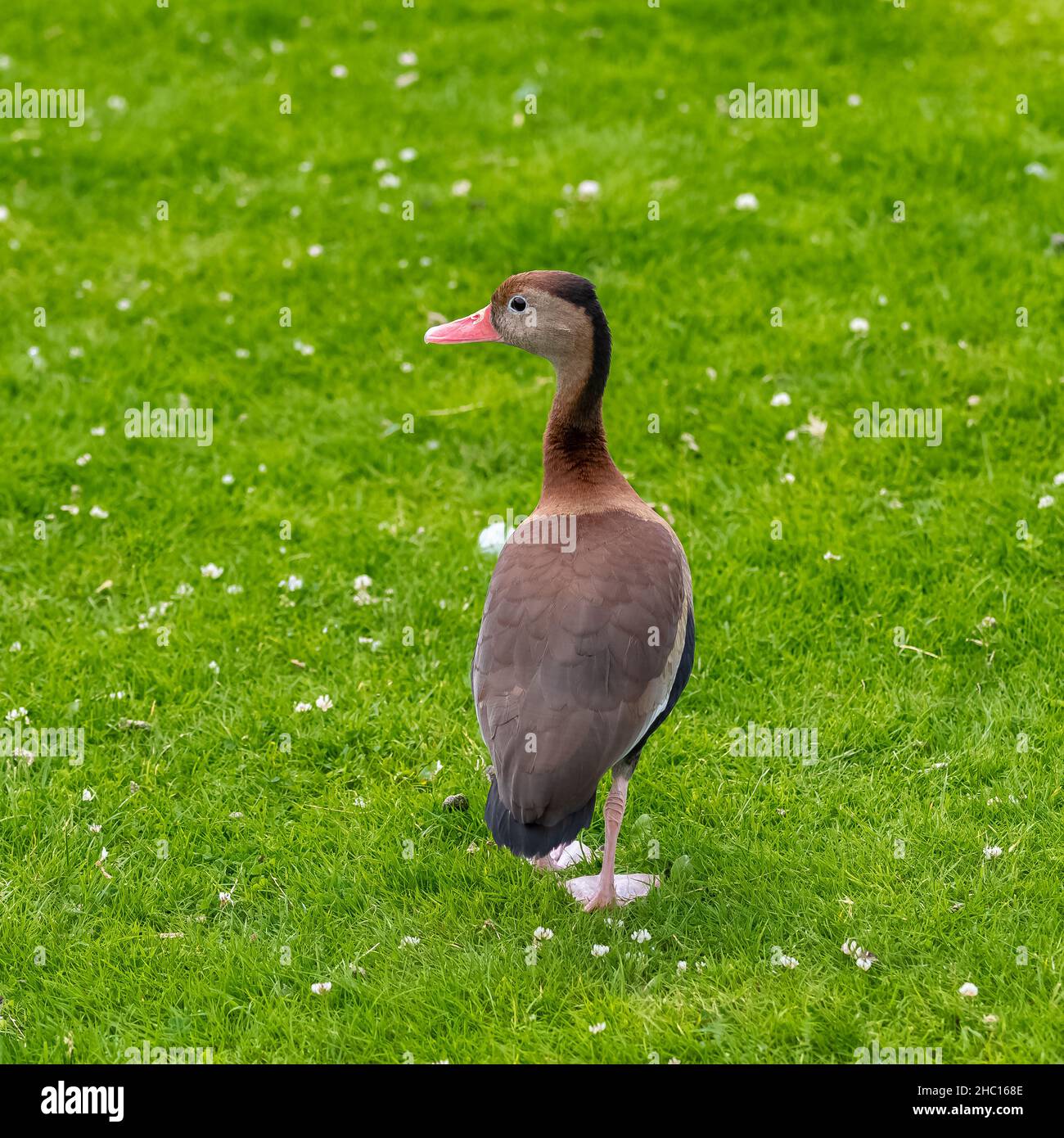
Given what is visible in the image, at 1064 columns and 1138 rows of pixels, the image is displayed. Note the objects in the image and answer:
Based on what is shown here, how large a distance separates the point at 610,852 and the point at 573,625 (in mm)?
972

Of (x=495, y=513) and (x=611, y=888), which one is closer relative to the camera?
(x=611, y=888)

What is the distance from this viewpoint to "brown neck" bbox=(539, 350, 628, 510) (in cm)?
535

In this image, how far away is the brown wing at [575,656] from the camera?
4383mm

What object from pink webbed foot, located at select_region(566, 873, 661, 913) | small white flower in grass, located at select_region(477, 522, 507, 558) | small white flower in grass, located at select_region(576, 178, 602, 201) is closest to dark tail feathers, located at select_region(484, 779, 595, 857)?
pink webbed foot, located at select_region(566, 873, 661, 913)

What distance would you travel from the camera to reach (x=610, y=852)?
16.2 ft

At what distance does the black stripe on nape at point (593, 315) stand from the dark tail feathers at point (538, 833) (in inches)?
74.4

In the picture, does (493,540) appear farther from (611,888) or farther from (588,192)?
(588,192)

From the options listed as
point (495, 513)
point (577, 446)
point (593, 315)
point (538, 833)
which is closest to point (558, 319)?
point (593, 315)

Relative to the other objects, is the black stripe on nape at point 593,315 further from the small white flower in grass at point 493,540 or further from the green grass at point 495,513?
the small white flower in grass at point 493,540

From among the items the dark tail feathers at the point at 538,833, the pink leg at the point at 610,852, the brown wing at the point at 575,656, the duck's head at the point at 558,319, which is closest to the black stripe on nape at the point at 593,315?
the duck's head at the point at 558,319

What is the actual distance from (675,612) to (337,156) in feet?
23.9

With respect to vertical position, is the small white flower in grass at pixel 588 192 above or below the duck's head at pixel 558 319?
below

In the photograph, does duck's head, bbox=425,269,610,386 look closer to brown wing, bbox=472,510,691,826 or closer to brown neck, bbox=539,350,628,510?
brown neck, bbox=539,350,628,510

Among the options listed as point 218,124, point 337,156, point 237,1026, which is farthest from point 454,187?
point 237,1026
